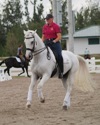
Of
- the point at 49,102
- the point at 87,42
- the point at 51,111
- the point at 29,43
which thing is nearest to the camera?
the point at 29,43

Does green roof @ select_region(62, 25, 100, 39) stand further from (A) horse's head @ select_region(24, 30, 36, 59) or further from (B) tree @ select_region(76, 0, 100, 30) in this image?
(A) horse's head @ select_region(24, 30, 36, 59)

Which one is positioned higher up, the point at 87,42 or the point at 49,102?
the point at 49,102

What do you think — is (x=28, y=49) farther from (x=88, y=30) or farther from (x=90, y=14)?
(x=90, y=14)

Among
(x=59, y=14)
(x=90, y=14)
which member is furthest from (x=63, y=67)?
(x=90, y=14)

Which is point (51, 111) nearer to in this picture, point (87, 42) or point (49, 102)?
point (49, 102)

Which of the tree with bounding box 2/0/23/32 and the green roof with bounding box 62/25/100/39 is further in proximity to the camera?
the tree with bounding box 2/0/23/32

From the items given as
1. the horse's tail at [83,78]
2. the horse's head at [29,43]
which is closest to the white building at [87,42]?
the horse's tail at [83,78]

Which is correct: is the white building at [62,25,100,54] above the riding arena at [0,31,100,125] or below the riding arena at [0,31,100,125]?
below

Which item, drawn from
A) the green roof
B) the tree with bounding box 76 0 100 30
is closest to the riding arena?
the green roof

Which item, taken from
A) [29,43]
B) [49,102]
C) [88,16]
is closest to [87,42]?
[88,16]

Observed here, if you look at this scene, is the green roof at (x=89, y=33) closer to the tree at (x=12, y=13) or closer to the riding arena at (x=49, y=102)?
the tree at (x=12, y=13)

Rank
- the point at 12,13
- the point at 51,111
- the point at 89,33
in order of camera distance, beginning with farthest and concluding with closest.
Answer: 1. the point at 12,13
2. the point at 89,33
3. the point at 51,111

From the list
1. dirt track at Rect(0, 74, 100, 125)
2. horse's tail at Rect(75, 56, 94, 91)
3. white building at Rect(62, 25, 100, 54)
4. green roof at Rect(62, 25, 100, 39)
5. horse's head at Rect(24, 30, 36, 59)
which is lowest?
white building at Rect(62, 25, 100, 54)

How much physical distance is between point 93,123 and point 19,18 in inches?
3119
